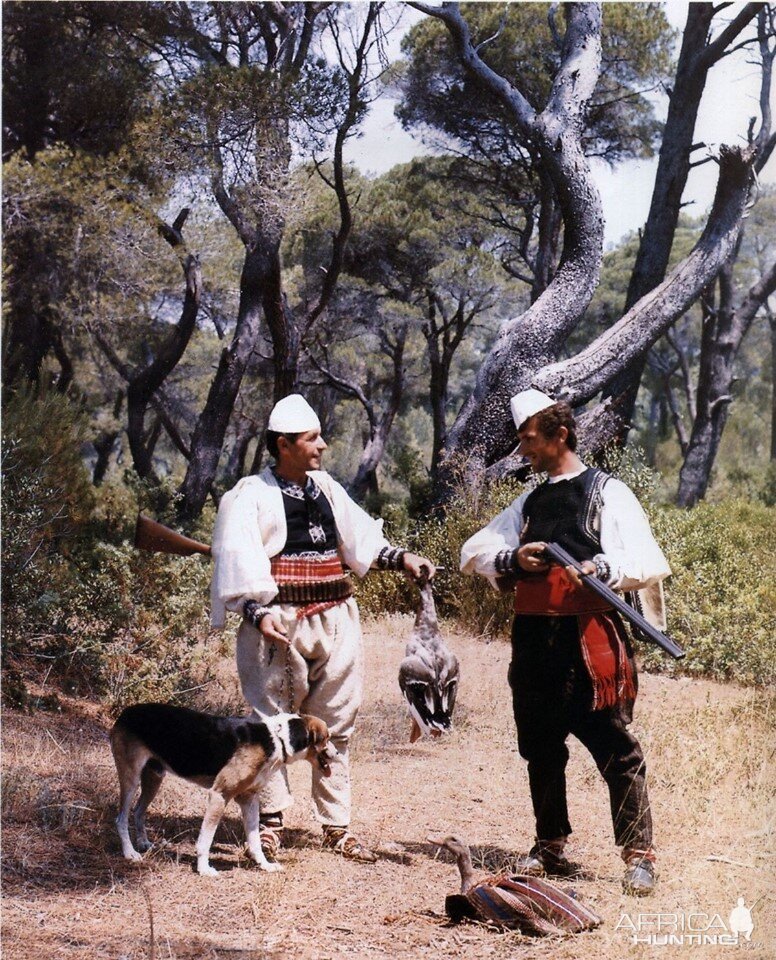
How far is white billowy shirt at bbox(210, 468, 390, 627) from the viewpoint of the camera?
3.66 meters

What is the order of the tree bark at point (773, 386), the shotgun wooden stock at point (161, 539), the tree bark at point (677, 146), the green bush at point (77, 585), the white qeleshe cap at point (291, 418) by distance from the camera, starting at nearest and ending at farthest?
the white qeleshe cap at point (291, 418)
the shotgun wooden stock at point (161, 539)
the tree bark at point (677, 146)
the green bush at point (77, 585)
the tree bark at point (773, 386)

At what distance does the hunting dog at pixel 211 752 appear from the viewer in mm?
3570

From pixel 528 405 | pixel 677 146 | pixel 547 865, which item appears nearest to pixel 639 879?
pixel 547 865

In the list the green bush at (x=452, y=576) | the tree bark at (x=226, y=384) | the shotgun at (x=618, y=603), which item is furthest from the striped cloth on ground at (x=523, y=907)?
the tree bark at (x=226, y=384)

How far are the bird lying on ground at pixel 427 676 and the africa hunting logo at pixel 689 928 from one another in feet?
2.68

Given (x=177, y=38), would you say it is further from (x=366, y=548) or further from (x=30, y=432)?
(x=366, y=548)

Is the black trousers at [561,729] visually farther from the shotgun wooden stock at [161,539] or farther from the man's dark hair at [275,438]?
the shotgun wooden stock at [161,539]

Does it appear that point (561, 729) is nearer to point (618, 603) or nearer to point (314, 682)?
point (618, 603)

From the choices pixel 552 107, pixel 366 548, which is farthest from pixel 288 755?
A: pixel 552 107

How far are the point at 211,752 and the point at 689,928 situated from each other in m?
1.53

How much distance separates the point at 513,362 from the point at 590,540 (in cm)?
244

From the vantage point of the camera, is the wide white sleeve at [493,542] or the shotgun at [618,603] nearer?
the shotgun at [618,603]

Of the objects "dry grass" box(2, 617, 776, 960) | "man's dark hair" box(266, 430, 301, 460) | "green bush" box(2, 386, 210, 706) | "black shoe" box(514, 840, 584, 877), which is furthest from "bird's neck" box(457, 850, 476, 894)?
"green bush" box(2, 386, 210, 706)

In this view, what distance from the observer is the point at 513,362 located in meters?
5.81
